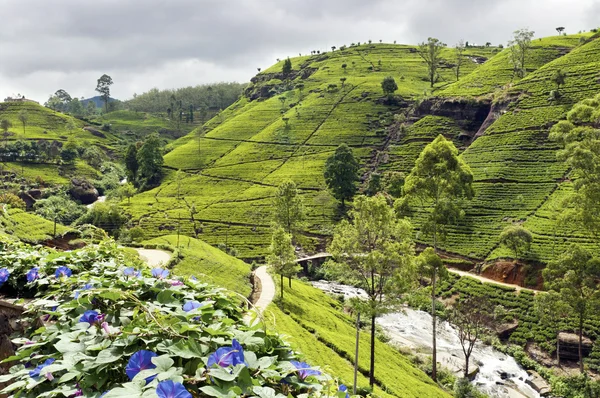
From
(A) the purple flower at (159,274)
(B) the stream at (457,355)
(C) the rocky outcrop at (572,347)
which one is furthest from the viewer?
(C) the rocky outcrop at (572,347)

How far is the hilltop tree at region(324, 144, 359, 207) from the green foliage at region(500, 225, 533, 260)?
28.4m

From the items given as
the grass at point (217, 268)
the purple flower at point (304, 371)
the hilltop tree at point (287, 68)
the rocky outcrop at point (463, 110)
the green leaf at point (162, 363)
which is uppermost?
the hilltop tree at point (287, 68)

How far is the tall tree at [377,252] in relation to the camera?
1886 cm

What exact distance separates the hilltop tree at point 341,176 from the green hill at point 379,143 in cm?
295

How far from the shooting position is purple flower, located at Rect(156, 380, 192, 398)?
72.6 inches

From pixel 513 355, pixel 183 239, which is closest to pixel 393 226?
pixel 513 355

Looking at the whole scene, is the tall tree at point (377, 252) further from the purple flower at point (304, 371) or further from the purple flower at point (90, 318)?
the purple flower at point (90, 318)

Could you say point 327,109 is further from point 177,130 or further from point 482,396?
point 482,396

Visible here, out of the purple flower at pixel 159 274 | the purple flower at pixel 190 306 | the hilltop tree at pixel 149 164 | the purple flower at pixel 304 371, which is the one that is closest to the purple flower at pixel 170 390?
the purple flower at pixel 304 371

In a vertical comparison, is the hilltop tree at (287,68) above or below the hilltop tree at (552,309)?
above

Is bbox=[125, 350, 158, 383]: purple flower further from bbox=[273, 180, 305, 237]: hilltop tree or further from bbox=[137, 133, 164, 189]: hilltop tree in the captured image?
bbox=[137, 133, 164, 189]: hilltop tree

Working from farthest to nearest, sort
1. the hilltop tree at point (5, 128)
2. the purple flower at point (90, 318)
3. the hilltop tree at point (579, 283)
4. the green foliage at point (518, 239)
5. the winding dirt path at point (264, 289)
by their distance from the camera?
the hilltop tree at point (5, 128) → the green foliage at point (518, 239) → the winding dirt path at point (264, 289) → the hilltop tree at point (579, 283) → the purple flower at point (90, 318)

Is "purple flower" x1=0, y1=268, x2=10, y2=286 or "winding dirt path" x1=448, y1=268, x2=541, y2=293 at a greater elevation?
"purple flower" x1=0, y1=268, x2=10, y2=286

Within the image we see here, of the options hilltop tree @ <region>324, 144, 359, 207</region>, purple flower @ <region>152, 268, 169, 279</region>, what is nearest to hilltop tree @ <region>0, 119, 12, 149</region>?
hilltop tree @ <region>324, 144, 359, 207</region>
